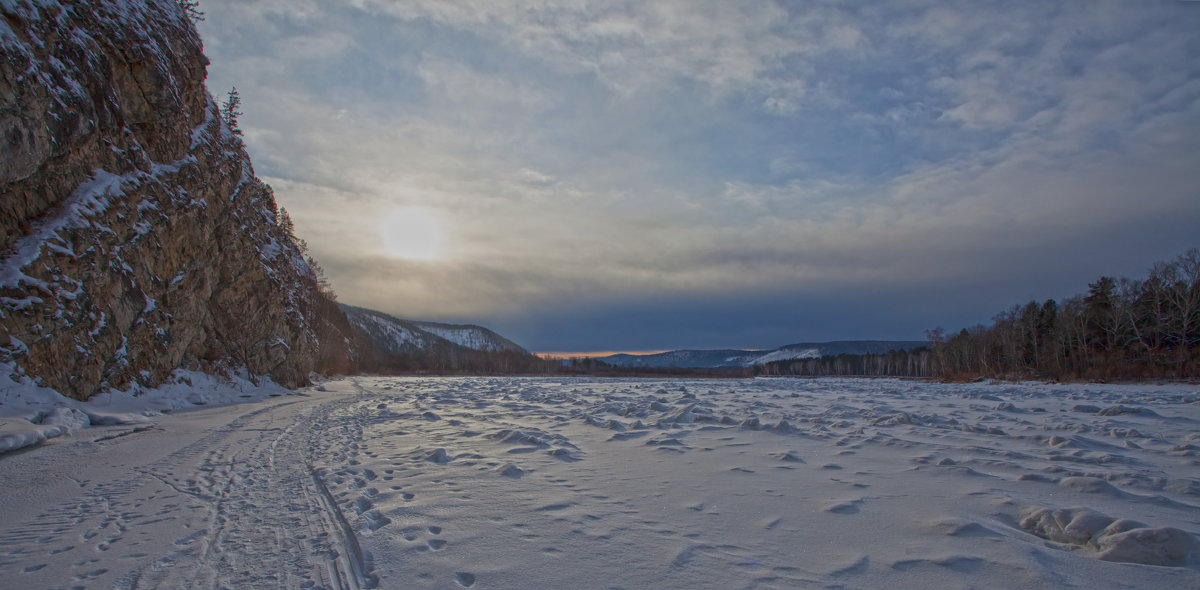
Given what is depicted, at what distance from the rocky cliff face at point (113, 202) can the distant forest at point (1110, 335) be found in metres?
54.7

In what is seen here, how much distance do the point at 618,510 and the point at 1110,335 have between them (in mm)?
59272

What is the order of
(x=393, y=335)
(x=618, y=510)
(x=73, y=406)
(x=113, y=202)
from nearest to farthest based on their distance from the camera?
1. (x=618, y=510)
2. (x=73, y=406)
3. (x=113, y=202)
4. (x=393, y=335)

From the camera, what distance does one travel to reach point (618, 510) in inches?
165

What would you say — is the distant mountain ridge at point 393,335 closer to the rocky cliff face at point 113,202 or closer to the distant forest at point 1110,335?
the distant forest at point 1110,335

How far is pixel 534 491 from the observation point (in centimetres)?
487

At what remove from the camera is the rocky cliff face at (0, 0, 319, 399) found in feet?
35.7

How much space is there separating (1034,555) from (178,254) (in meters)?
23.7

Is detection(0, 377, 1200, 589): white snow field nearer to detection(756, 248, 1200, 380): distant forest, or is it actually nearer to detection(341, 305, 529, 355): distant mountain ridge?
detection(756, 248, 1200, 380): distant forest

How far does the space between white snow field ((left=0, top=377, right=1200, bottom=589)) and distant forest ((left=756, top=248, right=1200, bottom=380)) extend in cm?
4111

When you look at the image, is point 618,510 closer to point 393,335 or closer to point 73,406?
point 73,406

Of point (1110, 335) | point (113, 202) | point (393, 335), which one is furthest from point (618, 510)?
point (393, 335)

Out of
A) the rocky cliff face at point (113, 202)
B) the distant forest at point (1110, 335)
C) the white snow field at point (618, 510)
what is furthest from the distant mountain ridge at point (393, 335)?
the white snow field at point (618, 510)

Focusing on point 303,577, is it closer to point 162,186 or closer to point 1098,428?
point 1098,428

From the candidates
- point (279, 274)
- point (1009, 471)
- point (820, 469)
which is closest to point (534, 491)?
point (820, 469)
